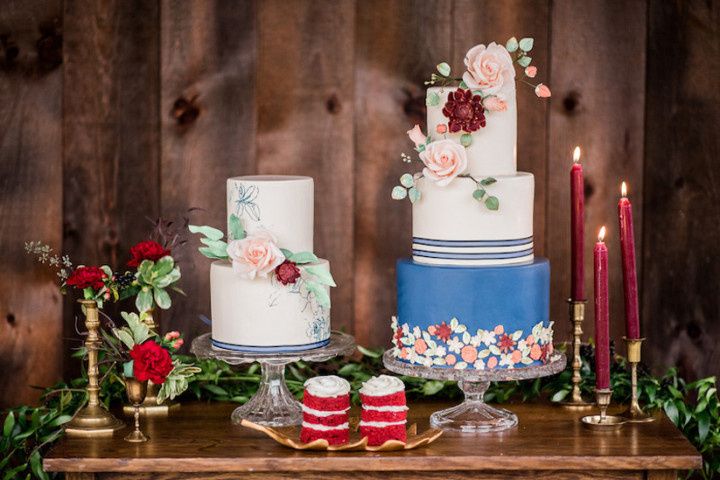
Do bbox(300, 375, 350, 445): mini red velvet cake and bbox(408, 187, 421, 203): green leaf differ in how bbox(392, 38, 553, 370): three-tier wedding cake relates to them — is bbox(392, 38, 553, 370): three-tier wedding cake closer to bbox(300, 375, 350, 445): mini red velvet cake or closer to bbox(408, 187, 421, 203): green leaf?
bbox(408, 187, 421, 203): green leaf

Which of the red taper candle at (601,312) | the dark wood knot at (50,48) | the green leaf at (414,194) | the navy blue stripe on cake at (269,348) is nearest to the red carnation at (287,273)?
the navy blue stripe on cake at (269,348)

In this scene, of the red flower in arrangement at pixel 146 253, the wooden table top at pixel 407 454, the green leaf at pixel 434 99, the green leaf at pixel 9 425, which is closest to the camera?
the wooden table top at pixel 407 454

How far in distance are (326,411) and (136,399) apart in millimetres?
292

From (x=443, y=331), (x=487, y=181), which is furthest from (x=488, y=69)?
(x=443, y=331)

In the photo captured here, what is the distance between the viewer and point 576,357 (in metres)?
1.92

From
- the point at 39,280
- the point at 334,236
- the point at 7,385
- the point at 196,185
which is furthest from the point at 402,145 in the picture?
the point at 7,385

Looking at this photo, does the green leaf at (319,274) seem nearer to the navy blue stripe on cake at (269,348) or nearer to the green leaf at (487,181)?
the navy blue stripe on cake at (269,348)

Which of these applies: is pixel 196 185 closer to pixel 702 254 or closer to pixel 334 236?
pixel 334 236

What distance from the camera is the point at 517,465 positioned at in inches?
65.1

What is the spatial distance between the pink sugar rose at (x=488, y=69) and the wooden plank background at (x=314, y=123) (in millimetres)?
521

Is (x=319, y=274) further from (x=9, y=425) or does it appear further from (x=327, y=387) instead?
(x=9, y=425)

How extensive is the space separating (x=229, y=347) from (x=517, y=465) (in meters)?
0.46

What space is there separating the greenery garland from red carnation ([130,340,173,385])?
0.29m

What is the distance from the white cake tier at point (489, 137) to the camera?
1.76m
